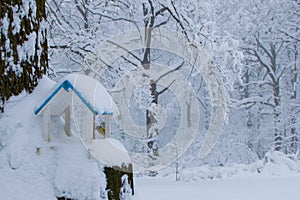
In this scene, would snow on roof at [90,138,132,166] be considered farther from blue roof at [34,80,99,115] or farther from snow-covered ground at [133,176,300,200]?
snow-covered ground at [133,176,300,200]

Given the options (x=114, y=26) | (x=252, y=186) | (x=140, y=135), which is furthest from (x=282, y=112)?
(x=252, y=186)

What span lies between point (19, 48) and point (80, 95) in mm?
561

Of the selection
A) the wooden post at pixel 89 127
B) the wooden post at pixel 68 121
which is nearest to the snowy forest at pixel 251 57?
the wooden post at pixel 68 121

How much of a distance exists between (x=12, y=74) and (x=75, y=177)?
80 cm

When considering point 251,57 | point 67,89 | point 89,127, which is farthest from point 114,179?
point 251,57

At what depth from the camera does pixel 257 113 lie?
1662 centimetres

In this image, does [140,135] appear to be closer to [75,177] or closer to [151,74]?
[151,74]

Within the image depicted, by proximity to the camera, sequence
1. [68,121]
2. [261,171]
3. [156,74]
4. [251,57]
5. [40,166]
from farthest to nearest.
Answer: [251,57]
[156,74]
[261,171]
[68,121]
[40,166]

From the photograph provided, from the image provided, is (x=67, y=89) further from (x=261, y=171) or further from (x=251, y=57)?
(x=251, y=57)

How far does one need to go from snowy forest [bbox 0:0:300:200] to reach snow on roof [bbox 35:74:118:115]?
154 millimetres

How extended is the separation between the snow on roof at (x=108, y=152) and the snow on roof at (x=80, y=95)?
20 cm

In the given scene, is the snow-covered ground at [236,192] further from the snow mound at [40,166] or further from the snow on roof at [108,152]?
the snow mound at [40,166]

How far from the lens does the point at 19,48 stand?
2520 millimetres

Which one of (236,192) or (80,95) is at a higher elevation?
(80,95)
